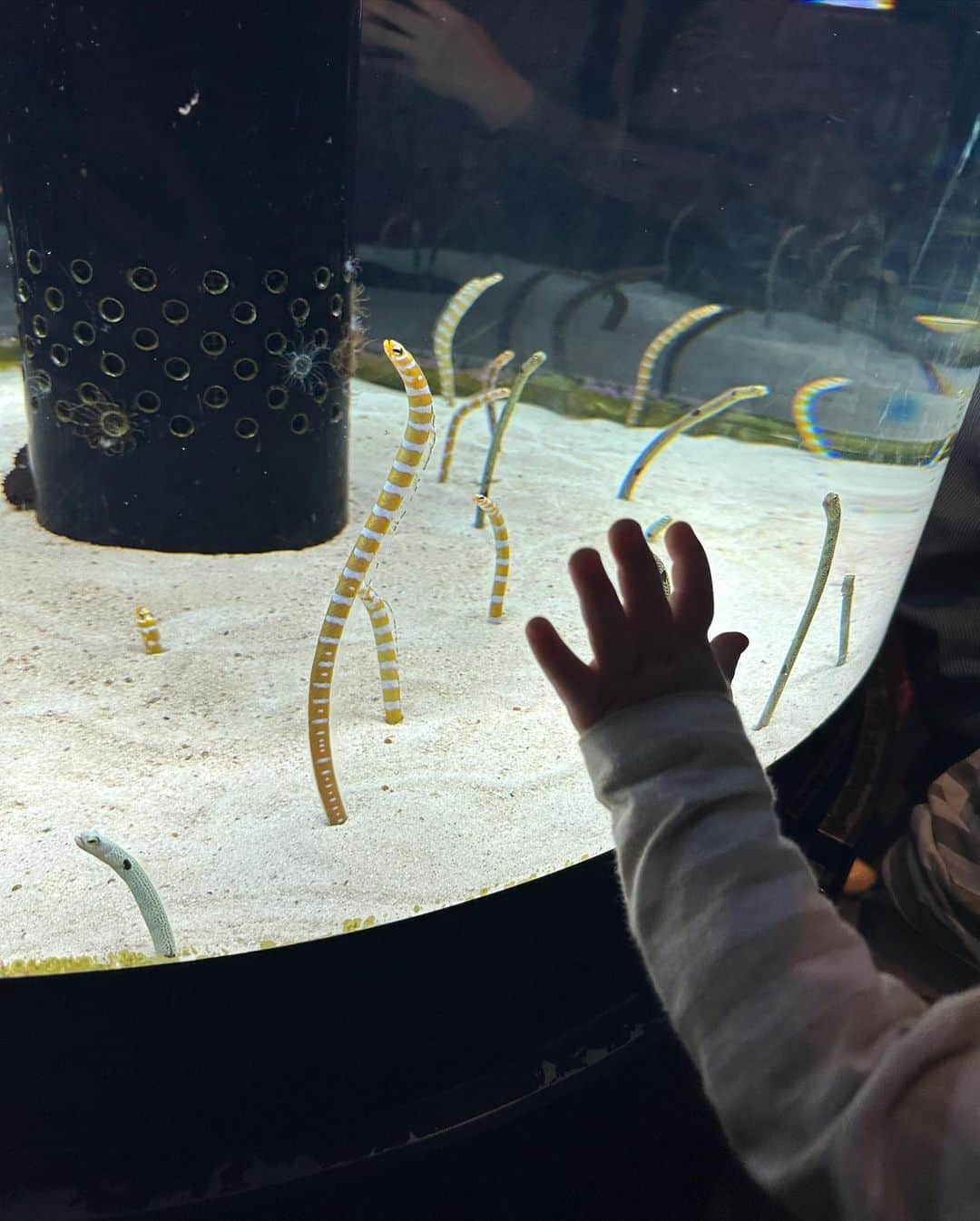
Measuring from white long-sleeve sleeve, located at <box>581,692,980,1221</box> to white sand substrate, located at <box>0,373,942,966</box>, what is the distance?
35cm

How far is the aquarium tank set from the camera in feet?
2.91

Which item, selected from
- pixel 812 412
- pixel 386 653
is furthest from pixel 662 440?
pixel 386 653

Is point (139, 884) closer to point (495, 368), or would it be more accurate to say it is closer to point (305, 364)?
point (305, 364)

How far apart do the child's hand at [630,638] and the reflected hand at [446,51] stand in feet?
3.59

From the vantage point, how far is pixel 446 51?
56.1 inches

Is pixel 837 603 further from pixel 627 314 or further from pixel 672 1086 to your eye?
pixel 627 314

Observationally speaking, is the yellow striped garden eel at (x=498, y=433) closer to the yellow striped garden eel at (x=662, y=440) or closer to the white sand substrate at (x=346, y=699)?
the white sand substrate at (x=346, y=699)

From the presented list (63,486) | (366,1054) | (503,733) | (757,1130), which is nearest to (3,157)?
(63,486)

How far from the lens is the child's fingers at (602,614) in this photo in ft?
1.60

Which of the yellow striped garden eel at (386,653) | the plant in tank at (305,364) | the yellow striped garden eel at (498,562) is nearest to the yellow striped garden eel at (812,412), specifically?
the yellow striped garden eel at (498,562)

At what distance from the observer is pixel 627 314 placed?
2.18 metres

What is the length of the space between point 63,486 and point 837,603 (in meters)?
1.22

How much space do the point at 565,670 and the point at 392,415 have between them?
1.60 metres

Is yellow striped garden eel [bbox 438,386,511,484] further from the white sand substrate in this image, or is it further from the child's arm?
the child's arm
